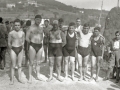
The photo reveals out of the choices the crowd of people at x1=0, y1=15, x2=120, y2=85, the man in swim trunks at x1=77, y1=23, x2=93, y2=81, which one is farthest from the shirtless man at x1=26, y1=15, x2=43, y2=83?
the man in swim trunks at x1=77, y1=23, x2=93, y2=81

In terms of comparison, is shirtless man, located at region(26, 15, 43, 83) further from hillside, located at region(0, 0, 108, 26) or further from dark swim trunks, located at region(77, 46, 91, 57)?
hillside, located at region(0, 0, 108, 26)

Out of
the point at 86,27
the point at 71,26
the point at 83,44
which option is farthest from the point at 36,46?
the point at 86,27

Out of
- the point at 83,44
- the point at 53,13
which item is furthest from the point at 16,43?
the point at 53,13

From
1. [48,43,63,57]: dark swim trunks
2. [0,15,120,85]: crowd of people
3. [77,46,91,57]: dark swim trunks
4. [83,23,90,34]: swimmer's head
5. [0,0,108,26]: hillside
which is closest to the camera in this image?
[0,15,120,85]: crowd of people

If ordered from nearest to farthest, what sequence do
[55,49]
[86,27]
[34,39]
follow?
[34,39]
[86,27]
[55,49]

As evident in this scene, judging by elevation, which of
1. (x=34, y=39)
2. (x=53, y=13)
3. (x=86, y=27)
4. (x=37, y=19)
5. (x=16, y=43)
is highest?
(x=53, y=13)

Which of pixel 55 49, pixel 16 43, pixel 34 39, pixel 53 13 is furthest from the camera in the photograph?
pixel 53 13

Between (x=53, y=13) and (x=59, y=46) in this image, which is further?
(x=53, y=13)

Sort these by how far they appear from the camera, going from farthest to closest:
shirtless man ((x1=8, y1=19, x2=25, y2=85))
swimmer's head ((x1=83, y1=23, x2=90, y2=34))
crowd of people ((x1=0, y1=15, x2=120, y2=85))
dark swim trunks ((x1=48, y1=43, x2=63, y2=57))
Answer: dark swim trunks ((x1=48, y1=43, x2=63, y2=57))
swimmer's head ((x1=83, y1=23, x2=90, y2=34))
crowd of people ((x1=0, y1=15, x2=120, y2=85))
shirtless man ((x1=8, y1=19, x2=25, y2=85))

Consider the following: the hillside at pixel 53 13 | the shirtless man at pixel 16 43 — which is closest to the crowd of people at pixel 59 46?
the shirtless man at pixel 16 43

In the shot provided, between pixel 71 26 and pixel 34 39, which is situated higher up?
pixel 71 26

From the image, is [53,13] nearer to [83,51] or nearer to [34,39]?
[83,51]

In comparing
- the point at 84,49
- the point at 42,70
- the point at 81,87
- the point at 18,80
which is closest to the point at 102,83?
the point at 81,87

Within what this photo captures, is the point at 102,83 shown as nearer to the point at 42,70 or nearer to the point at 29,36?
the point at 42,70
